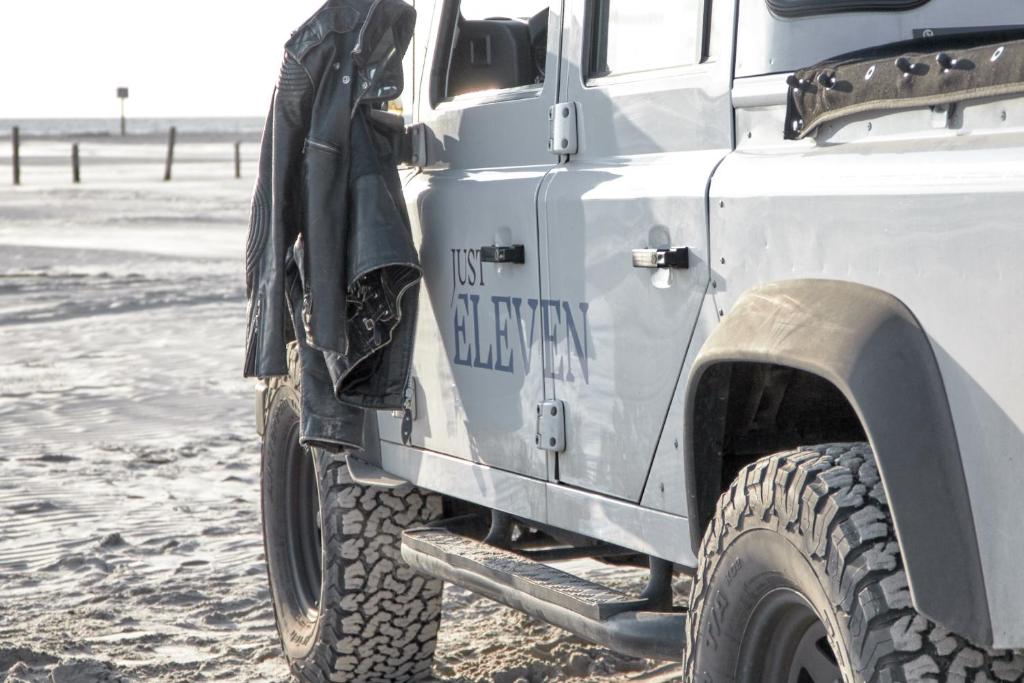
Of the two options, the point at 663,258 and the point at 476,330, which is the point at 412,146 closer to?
the point at 476,330

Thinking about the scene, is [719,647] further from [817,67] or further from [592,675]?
[592,675]

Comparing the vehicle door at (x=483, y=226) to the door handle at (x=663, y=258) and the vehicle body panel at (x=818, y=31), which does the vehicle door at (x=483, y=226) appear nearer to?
the door handle at (x=663, y=258)

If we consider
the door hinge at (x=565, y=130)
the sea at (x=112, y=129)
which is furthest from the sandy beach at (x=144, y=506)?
the sea at (x=112, y=129)

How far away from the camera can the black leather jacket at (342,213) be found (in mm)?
3965

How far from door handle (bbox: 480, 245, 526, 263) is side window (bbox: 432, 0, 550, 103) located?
0.40 m

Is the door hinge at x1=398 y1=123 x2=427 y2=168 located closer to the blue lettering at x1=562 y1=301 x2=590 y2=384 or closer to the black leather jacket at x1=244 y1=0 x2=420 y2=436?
the black leather jacket at x1=244 y1=0 x2=420 y2=436

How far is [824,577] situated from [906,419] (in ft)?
0.95

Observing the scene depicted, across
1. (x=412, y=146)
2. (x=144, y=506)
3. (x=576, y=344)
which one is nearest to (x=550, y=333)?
(x=576, y=344)

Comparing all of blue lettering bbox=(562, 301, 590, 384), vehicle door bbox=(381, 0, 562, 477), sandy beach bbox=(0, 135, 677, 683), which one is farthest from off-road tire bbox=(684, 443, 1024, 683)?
sandy beach bbox=(0, 135, 677, 683)

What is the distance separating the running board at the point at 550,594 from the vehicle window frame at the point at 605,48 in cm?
108

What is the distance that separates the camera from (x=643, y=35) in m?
3.40

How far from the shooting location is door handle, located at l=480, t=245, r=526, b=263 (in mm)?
3660

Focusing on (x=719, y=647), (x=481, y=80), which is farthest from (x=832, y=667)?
(x=481, y=80)

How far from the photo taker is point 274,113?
411 centimetres
